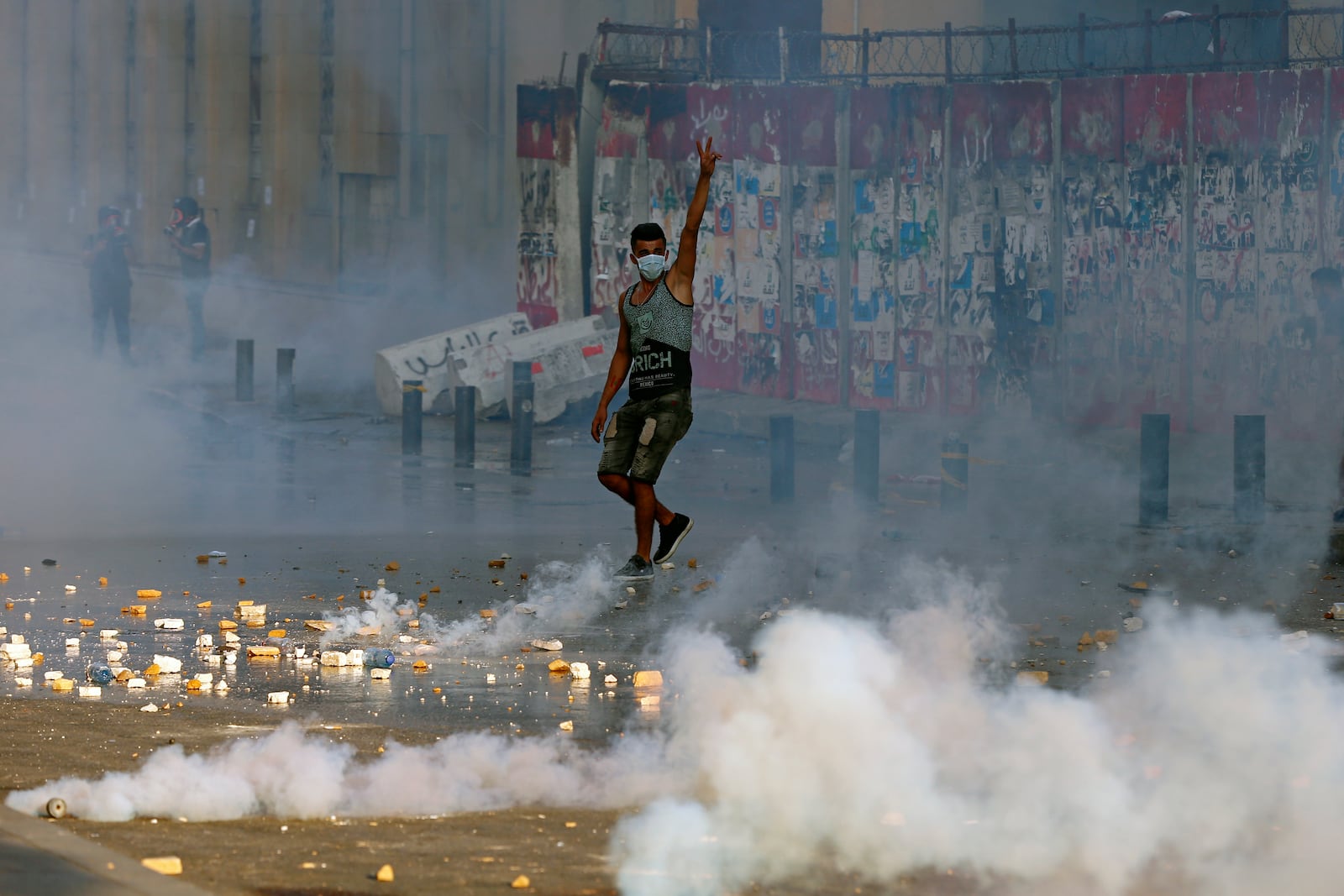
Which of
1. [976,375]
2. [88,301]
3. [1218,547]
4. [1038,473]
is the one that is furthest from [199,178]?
[1218,547]

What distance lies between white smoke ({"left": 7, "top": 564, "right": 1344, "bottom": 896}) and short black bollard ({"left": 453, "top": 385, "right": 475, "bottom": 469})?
8747 mm

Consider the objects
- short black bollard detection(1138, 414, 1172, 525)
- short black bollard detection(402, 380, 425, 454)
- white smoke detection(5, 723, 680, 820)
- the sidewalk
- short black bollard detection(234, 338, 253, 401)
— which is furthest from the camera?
short black bollard detection(234, 338, 253, 401)

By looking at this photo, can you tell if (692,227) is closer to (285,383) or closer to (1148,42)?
(1148,42)

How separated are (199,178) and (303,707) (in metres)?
33.4

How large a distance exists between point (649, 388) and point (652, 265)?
54 cm

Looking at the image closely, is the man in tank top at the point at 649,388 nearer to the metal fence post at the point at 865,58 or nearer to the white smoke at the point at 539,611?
the white smoke at the point at 539,611

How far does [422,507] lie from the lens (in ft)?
41.4

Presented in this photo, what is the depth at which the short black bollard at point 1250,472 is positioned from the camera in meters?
11.5

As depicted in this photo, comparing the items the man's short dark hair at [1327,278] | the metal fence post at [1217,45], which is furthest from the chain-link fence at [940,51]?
the man's short dark hair at [1327,278]

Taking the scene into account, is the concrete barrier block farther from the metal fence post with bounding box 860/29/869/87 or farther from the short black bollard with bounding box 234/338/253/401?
the metal fence post with bounding box 860/29/869/87

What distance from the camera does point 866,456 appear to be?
12.7 m

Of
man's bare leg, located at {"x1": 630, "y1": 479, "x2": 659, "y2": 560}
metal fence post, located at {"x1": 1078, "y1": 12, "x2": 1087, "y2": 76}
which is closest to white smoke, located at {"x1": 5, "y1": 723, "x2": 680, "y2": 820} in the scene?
man's bare leg, located at {"x1": 630, "y1": 479, "x2": 659, "y2": 560}

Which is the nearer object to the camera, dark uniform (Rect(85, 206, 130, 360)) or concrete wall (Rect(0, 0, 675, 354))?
dark uniform (Rect(85, 206, 130, 360))

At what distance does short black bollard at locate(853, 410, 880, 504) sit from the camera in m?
12.6
